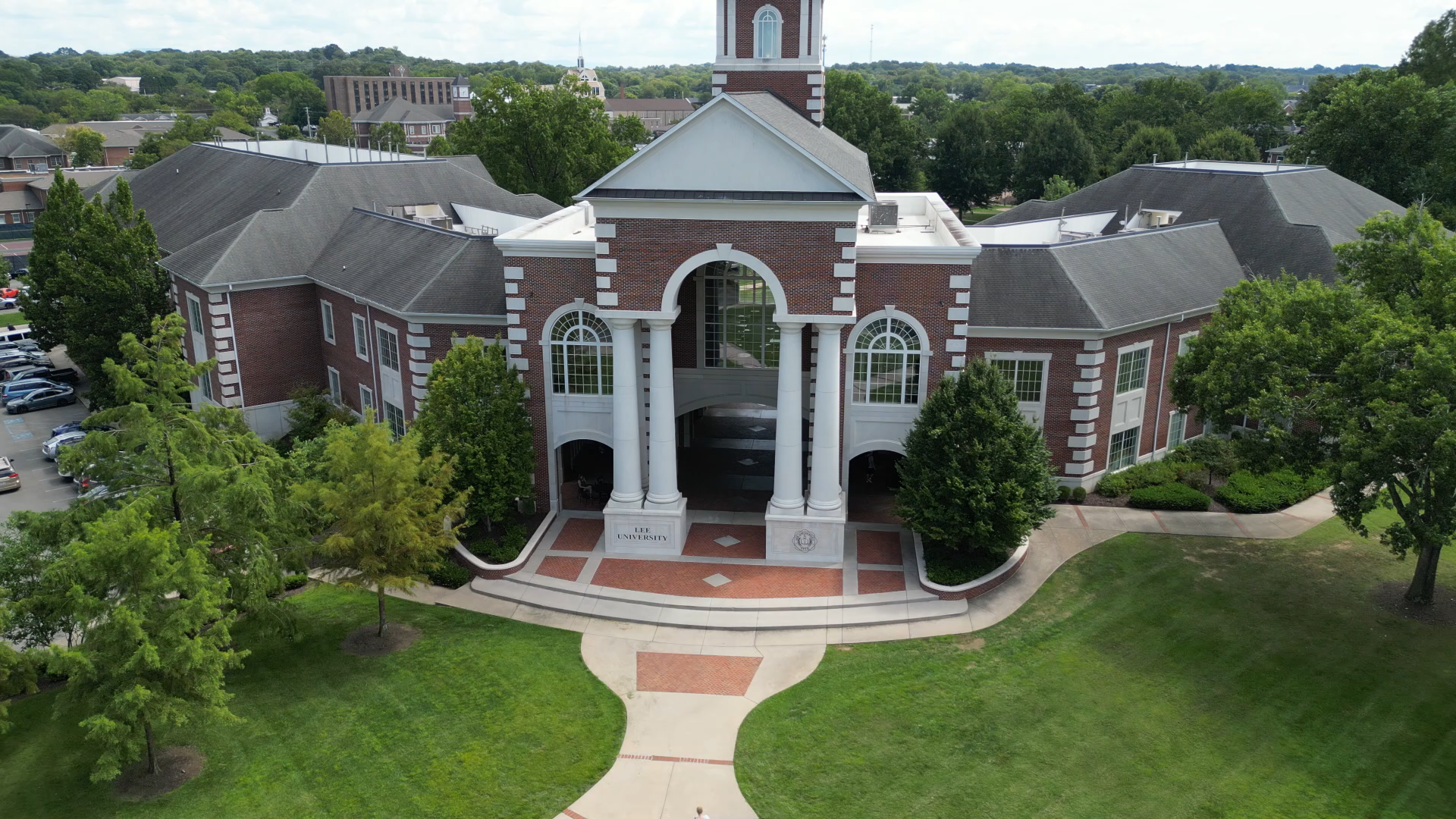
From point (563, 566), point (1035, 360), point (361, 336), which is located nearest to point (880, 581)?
point (563, 566)

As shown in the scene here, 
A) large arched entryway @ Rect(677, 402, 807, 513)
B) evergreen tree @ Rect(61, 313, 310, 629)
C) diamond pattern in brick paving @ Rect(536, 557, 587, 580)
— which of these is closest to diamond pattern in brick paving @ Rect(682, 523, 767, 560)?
large arched entryway @ Rect(677, 402, 807, 513)

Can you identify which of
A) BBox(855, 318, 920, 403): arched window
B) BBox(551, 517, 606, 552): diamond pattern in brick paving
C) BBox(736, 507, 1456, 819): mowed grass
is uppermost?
BBox(855, 318, 920, 403): arched window

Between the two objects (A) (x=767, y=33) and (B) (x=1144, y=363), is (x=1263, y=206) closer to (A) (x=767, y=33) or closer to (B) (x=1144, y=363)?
(B) (x=1144, y=363)

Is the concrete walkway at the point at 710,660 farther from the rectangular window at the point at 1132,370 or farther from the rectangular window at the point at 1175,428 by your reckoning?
the rectangular window at the point at 1175,428

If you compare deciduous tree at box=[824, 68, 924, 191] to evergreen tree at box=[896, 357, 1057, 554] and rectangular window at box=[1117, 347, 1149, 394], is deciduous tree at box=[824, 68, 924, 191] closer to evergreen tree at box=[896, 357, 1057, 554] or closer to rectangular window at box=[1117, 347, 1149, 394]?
rectangular window at box=[1117, 347, 1149, 394]

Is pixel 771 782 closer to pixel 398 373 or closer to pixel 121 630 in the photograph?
pixel 121 630

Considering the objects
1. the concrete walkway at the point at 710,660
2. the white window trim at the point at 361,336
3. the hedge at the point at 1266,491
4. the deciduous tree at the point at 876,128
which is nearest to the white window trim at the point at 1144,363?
the concrete walkway at the point at 710,660

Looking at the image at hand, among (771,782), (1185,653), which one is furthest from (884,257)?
(771,782)
